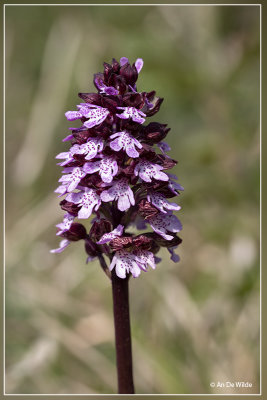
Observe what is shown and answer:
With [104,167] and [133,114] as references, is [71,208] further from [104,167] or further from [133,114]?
[133,114]

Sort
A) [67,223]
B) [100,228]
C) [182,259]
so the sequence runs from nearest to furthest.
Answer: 1. [100,228]
2. [67,223]
3. [182,259]

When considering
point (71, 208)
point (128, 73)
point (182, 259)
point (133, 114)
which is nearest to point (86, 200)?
point (71, 208)

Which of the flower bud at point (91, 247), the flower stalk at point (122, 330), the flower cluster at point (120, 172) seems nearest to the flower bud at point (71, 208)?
the flower cluster at point (120, 172)

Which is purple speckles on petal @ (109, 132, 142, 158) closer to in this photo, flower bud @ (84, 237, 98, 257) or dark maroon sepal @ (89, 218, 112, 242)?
dark maroon sepal @ (89, 218, 112, 242)

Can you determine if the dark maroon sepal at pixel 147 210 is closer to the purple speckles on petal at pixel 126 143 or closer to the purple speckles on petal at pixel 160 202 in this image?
the purple speckles on petal at pixel 160 202

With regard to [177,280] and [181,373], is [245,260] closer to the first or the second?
[177,280]

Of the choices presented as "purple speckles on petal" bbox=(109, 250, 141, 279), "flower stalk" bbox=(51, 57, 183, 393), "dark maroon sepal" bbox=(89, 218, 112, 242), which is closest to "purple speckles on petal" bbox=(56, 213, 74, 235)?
"flower stalk" bbox=(51, 57, 183, 393)
